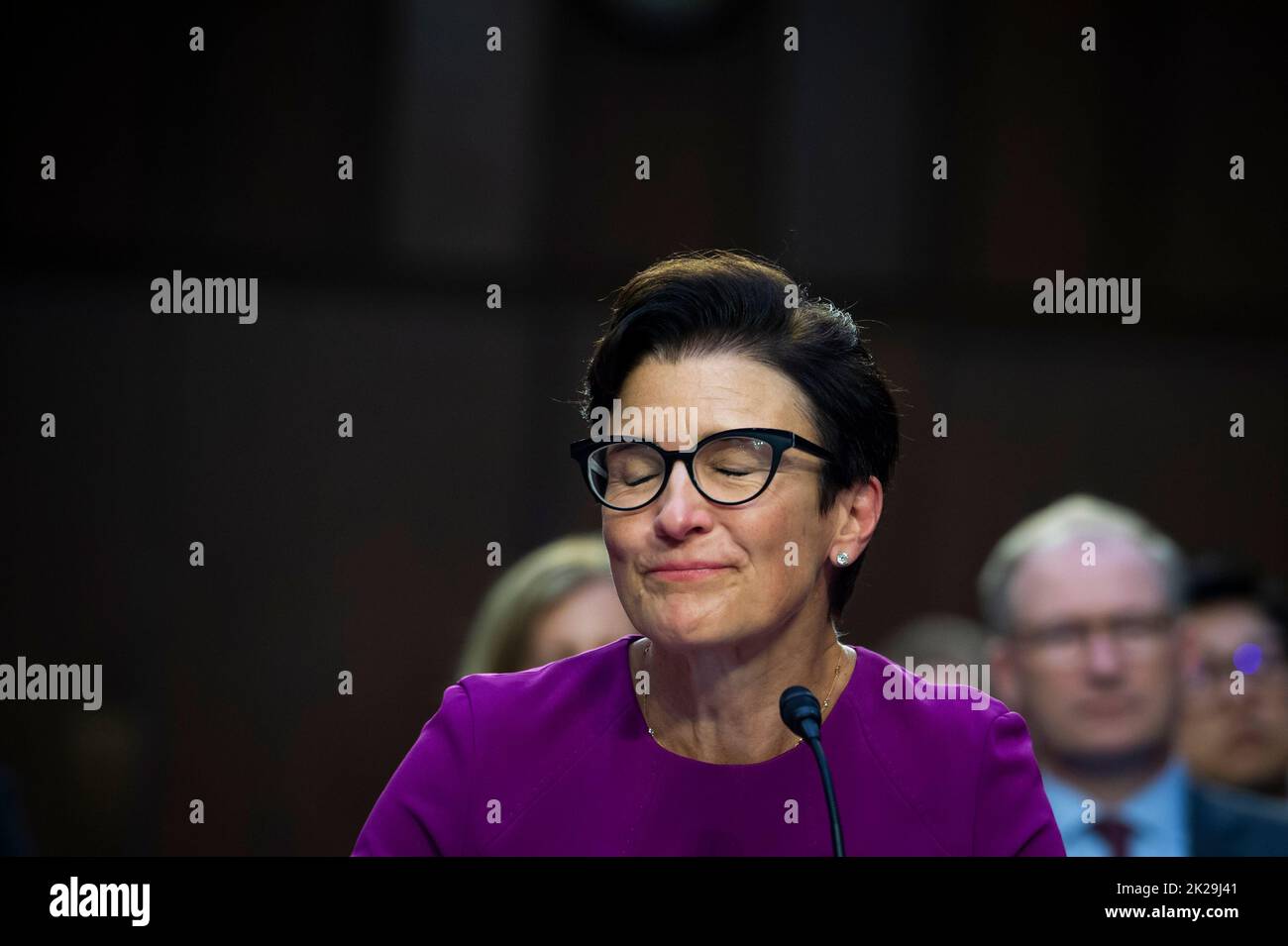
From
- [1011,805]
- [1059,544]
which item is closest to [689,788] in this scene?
[1011,805]

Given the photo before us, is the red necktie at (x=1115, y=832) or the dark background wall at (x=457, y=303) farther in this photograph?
the dark background wall at (x=457, y=303)

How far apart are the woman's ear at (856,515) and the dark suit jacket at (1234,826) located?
0.86 metres

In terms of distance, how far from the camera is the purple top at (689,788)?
4.80ft

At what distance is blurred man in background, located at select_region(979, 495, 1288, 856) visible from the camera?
2.18 m

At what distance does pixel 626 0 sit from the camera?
2.89m

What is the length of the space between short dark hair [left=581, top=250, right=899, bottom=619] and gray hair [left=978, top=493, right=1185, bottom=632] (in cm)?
98

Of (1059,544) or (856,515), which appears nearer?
(856,515)

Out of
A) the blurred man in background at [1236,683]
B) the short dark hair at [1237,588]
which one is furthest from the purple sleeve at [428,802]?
the short dark hair at [1237,588]

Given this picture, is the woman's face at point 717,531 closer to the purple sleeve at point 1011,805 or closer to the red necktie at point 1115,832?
the purple sleeve at point 1011,805

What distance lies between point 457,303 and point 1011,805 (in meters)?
1.87

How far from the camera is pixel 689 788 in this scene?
4.94 ft

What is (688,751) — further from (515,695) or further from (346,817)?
(346,817)

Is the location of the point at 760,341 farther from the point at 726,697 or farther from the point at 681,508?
the point at 726,697
